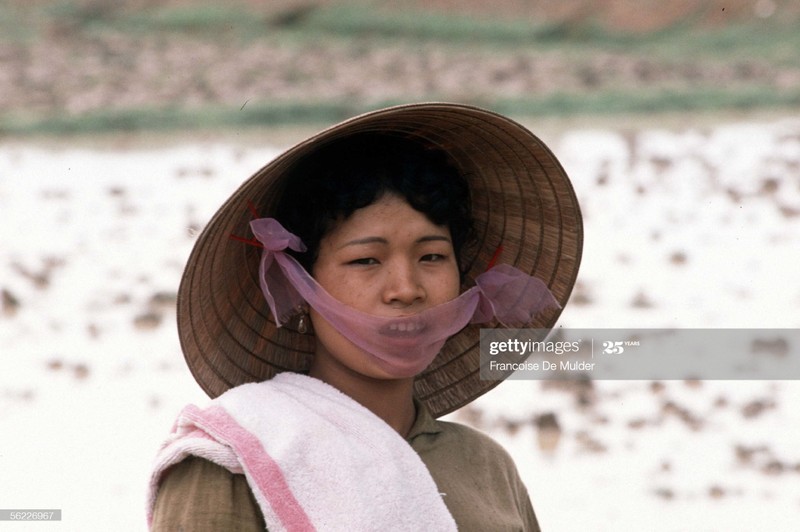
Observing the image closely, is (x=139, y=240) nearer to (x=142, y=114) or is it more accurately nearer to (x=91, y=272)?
(x=91, y=272)

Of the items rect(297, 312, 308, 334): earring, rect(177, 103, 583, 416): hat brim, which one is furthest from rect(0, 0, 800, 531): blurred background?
rect(297, 312, 308, 334): earring

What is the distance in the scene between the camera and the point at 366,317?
1.77 meters

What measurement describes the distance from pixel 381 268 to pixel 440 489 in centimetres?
35

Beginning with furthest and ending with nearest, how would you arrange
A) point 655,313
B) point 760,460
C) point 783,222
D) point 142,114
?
point 142,114 < point 783,222 < point 655,313 < point 760,460

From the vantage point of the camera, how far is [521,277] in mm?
2156

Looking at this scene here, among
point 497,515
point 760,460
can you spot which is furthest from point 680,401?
point 497,515

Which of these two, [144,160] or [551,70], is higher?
[551,70]

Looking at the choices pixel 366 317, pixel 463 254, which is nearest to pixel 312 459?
pixel 366 317

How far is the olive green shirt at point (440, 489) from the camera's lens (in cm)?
161

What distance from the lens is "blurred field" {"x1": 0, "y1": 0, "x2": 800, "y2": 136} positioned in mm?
8914

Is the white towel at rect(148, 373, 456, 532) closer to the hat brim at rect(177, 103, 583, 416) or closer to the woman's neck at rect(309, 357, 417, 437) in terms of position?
the woman's neck at rect(309, 357, 417, 437)

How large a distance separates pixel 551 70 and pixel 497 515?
8692 mm

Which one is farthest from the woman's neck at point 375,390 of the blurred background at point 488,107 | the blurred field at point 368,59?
the blurred field at point 368,59

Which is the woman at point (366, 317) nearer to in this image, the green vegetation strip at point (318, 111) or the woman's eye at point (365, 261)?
the woman's eye at point (365, 261)
